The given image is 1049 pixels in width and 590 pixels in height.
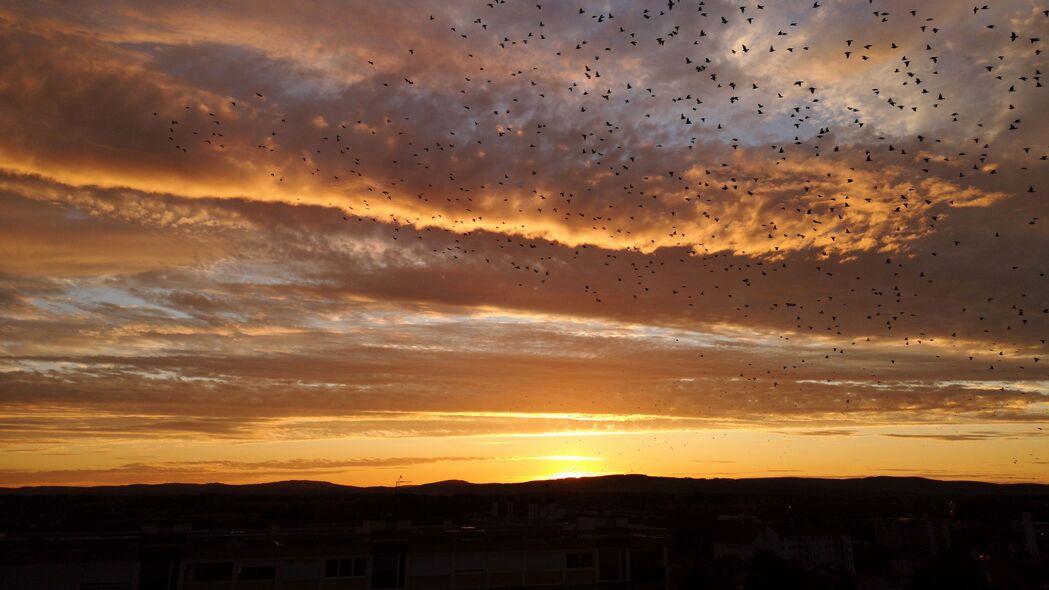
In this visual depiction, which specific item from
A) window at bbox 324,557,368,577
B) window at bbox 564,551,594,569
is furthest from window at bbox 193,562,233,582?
window at bbox 564,551,594,569

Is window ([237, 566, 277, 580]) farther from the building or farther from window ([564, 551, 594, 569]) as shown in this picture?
window ([564, 551, 594, 569])

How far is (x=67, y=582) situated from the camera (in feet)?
92.8

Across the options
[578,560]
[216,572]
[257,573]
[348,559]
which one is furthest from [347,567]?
[578,560]

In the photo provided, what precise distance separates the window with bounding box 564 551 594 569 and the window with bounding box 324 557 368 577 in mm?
10084

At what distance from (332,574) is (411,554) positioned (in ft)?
12.2

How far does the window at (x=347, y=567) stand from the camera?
32.3 m

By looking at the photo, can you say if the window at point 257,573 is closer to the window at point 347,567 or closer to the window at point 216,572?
the window at point 216,572

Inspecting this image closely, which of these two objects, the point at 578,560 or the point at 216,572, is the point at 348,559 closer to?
the point at 216,572

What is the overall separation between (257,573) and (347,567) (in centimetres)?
401

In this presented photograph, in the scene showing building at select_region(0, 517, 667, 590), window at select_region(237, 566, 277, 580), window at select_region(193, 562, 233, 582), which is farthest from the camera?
window at select_region(237, 566, 277, 580)

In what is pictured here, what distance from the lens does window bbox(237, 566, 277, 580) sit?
101 feet

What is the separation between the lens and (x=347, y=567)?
32.6m

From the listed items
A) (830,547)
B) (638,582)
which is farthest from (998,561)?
(638,582)

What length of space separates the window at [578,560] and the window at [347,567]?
1008 cm
